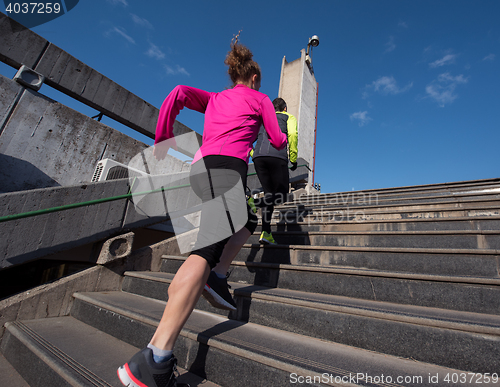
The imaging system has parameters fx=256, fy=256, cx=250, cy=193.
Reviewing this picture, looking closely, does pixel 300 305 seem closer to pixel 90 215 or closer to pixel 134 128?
pixel 90 215

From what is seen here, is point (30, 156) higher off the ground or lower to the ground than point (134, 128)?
lower

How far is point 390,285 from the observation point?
6.14 ft

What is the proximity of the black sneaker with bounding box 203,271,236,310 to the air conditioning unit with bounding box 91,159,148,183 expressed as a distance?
303 cm

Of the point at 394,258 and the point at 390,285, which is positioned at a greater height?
the point at 394,258

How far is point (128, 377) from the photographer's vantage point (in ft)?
3.34

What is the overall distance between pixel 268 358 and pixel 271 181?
78.9 inches

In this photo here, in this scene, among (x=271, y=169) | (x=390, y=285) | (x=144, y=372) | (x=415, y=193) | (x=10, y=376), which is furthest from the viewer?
(x=415, y=193)

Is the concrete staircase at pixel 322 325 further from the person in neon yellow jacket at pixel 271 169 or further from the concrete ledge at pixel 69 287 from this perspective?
the person in neon yellow jacket at pixel 271 169

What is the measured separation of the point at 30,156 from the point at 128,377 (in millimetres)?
4218

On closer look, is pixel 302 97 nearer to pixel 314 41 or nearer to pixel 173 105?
pixel 314 41

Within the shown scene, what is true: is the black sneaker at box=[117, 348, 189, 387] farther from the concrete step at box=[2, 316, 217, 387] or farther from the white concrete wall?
the white concrete wall

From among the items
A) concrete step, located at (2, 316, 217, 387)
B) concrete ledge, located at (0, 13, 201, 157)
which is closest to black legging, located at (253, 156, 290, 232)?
concrete step, located at (2, 316, 217, 387)

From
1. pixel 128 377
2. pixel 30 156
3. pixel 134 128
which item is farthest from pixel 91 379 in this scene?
pixel 134 128

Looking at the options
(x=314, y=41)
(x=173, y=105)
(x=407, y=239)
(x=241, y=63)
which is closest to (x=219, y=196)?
(x=173, y=105)
